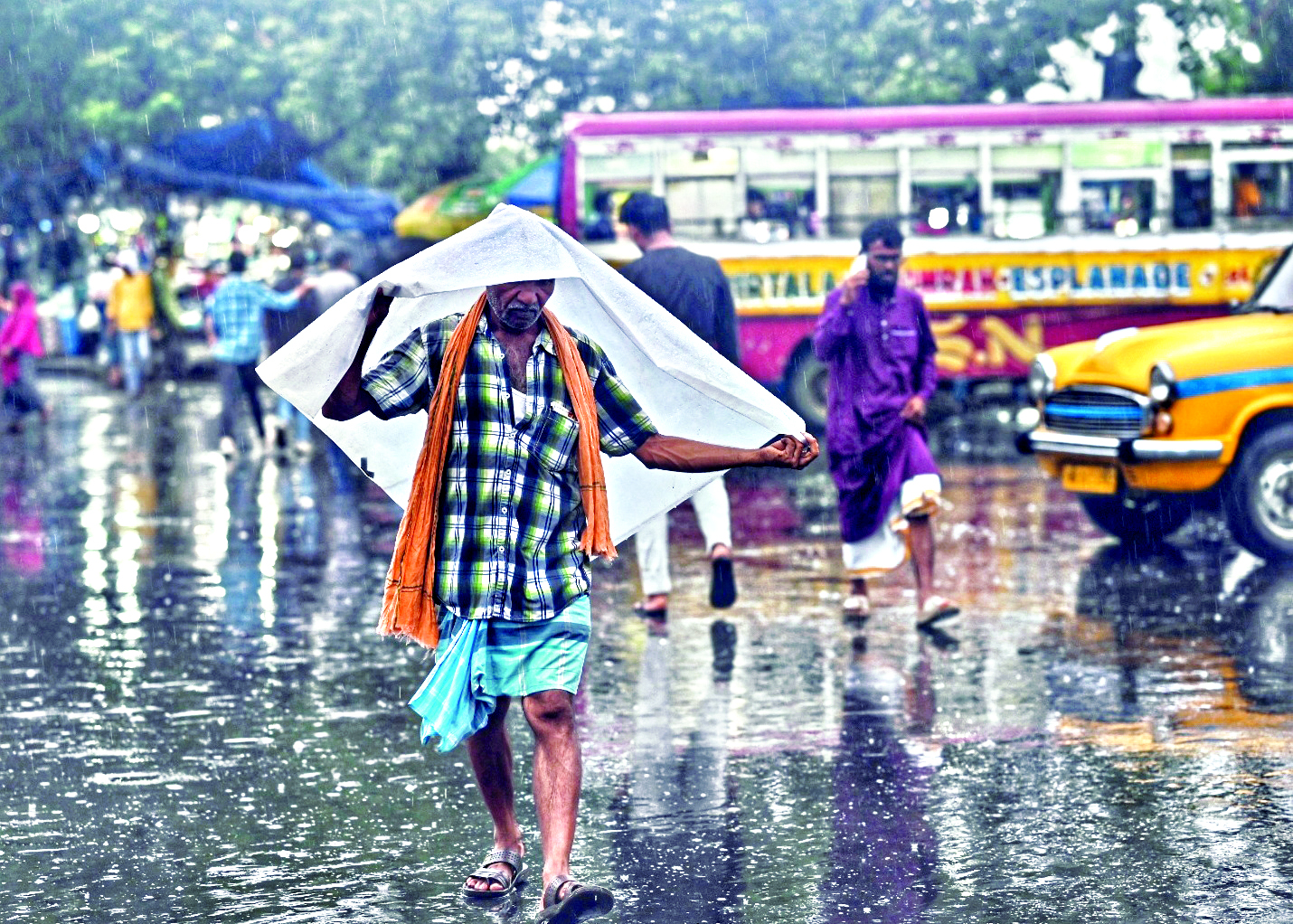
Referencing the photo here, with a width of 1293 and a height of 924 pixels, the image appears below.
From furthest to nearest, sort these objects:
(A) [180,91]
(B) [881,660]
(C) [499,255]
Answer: (A) [180,91]
(B) [881,660]
(C) [499,255]

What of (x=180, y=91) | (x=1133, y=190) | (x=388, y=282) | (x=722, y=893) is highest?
(x=180, y=91)

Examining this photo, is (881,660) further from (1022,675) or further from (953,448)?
(953,448)

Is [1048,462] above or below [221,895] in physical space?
above

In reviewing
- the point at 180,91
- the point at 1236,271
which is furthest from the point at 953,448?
the point at 180,91

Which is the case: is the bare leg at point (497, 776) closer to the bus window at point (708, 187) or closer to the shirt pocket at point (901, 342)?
the shirt pocket at point (901, 342)

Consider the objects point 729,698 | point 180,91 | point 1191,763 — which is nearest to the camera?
point 1191,763

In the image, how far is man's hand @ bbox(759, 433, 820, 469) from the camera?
550 centimetres

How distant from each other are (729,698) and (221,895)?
9.17ft

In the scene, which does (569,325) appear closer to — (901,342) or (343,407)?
(343,407)

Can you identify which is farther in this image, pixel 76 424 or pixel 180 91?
pixel 180 91

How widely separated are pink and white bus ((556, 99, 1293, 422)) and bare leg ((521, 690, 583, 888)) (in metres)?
13.8

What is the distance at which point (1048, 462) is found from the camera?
468 inches

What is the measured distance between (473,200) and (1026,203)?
10.1 metres

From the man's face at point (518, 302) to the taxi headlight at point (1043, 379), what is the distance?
6.84 meters
